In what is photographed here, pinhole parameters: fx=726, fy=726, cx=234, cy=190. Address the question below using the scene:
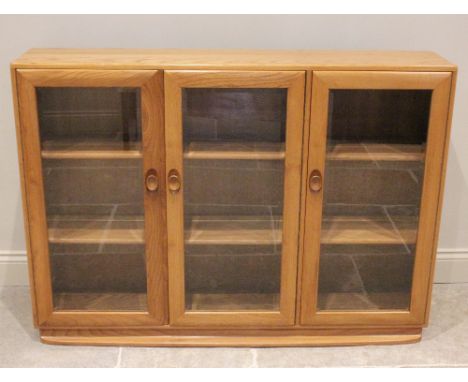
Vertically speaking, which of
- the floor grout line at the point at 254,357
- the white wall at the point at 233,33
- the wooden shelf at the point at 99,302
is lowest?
the floor grout line at the point at 254,357

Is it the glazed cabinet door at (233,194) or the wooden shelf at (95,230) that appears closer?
the glazed cabinet door at (233,194)

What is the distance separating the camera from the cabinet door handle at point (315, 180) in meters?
1.89

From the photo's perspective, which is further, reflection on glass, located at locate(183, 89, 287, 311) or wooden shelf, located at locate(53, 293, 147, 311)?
wooden shelf, located at locate(53, 293, 147, 311)

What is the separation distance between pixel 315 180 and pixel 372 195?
0.19 meters

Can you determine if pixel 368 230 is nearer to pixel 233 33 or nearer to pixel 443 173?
pixel 443 173

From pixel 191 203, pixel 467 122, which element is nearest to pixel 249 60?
pixel 191 203

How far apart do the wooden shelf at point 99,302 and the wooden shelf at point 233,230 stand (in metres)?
0.23

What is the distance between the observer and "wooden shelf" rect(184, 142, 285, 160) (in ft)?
6.21

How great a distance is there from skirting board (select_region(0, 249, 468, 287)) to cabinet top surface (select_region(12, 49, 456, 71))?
0.72 meters

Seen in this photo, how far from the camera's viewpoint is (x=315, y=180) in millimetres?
1898

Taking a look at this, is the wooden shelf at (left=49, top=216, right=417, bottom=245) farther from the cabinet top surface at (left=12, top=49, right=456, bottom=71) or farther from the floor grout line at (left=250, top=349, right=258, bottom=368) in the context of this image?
the cabinet top surface at (left=12, top=49, right=456, bottom=71)

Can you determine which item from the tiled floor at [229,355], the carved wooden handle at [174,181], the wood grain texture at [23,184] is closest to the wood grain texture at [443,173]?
the tiled floor at [229,355]

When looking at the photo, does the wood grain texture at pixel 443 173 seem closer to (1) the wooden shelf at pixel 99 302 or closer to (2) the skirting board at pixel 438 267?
(2) the skirting board at pixel 438 267

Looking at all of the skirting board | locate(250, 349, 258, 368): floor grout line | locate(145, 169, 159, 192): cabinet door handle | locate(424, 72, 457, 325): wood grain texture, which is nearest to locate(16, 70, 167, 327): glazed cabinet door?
locate(145, 169, 159, 192): cabinet door handle
